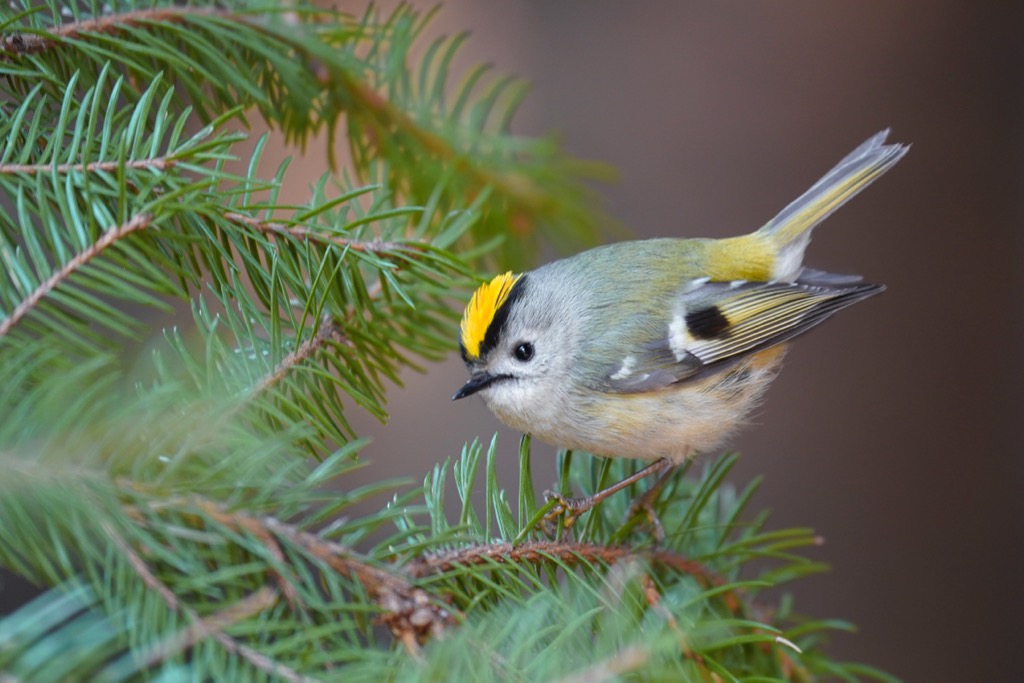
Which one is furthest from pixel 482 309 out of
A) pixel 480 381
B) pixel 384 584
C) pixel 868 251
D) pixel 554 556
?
pixel 868 251

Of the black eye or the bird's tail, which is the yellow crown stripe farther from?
the bird's tail

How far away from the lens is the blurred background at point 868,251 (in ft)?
6.81

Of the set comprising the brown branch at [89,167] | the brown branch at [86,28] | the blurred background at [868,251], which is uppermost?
the brown branch at [86,28]

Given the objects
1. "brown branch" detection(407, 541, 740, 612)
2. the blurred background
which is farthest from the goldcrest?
the blurred background

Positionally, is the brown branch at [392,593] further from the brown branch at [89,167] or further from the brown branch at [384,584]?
the brown branch at [89,167]

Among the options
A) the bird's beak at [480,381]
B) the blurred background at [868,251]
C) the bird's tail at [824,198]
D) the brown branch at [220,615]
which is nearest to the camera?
the brown branch at [220,615]

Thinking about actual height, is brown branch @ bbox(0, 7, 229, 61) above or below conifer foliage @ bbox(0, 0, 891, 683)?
above

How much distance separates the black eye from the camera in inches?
43.7

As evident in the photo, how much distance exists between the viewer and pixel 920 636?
208 centimetres

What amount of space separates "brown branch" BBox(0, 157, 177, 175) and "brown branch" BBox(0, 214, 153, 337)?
0.15 ft

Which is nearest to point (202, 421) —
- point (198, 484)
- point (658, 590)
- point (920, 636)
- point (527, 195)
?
point (198, 484)

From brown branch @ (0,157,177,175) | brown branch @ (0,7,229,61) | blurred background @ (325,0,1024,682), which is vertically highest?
brown branch @ (0,7,229,61)

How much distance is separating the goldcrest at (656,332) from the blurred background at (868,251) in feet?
2.89

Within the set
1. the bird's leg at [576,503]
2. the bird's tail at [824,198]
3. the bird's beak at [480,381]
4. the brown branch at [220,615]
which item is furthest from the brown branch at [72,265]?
the bird's tail at [824,198]
